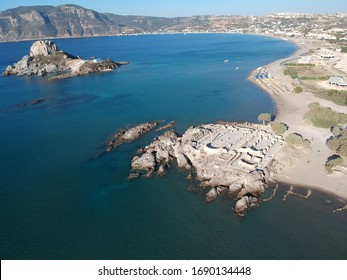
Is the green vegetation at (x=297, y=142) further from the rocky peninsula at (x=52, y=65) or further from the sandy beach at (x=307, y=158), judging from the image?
the rocky peninsula at (x=52, y=65)

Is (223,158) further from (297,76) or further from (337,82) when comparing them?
(297,76)

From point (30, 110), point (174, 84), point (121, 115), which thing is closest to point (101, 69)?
point (174, 84)

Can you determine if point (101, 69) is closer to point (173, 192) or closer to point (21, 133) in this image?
point (21, 133)

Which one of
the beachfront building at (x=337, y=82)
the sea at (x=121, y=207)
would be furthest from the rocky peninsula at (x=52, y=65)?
the beachfront building at (x=337, y=82)

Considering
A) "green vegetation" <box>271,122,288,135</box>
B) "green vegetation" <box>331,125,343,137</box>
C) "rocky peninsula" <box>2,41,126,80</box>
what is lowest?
"green vegetation" <box>331,125,343,137</box>

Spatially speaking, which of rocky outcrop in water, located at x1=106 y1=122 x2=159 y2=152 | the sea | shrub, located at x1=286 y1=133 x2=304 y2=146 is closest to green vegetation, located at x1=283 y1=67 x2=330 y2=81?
the sea

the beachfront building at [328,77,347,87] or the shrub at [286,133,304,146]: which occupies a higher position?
the beachfront building at [328,77,347,87]

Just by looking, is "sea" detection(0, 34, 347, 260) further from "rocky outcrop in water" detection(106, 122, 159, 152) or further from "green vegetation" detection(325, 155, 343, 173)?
"green vegetation" detection(325, 155, 343, 173)
